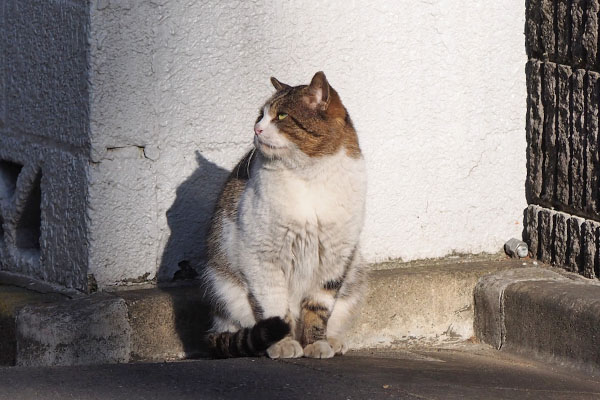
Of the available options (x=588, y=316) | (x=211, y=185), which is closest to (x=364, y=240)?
(x=211, y=185)

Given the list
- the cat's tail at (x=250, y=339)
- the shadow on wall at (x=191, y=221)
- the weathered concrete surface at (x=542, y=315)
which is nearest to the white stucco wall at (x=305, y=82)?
the shadow on wall at (x=191, y=221)

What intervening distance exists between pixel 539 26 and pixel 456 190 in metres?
0.95

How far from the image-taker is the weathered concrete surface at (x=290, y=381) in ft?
10.6

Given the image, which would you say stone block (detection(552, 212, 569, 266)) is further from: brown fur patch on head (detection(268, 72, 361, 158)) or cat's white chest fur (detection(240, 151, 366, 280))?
brown fur patch on head (detection(268, 72, 361, 158))

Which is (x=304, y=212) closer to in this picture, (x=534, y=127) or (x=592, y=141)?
(x=592, y=141)

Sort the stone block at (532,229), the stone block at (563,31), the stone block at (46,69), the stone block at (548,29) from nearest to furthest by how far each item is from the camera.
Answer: the stone block at (46,69), the stone block at (563,31), the stone block at (548,29), the stone block at (532,229)

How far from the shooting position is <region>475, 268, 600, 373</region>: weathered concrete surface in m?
4.20

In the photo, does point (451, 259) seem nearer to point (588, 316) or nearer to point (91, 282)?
point (588, 316)

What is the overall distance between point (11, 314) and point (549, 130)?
2.80m

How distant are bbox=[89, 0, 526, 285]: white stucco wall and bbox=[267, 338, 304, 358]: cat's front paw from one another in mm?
833

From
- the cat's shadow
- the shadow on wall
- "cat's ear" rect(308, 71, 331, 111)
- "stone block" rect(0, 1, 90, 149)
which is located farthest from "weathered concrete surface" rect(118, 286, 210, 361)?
"cat's ear" rect(308, 71, 331, 111)

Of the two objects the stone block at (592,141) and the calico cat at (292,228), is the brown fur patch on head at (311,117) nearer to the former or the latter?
the calico cat at (292,228)

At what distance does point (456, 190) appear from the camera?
507 cm

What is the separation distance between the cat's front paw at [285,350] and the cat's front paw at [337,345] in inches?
9.8
